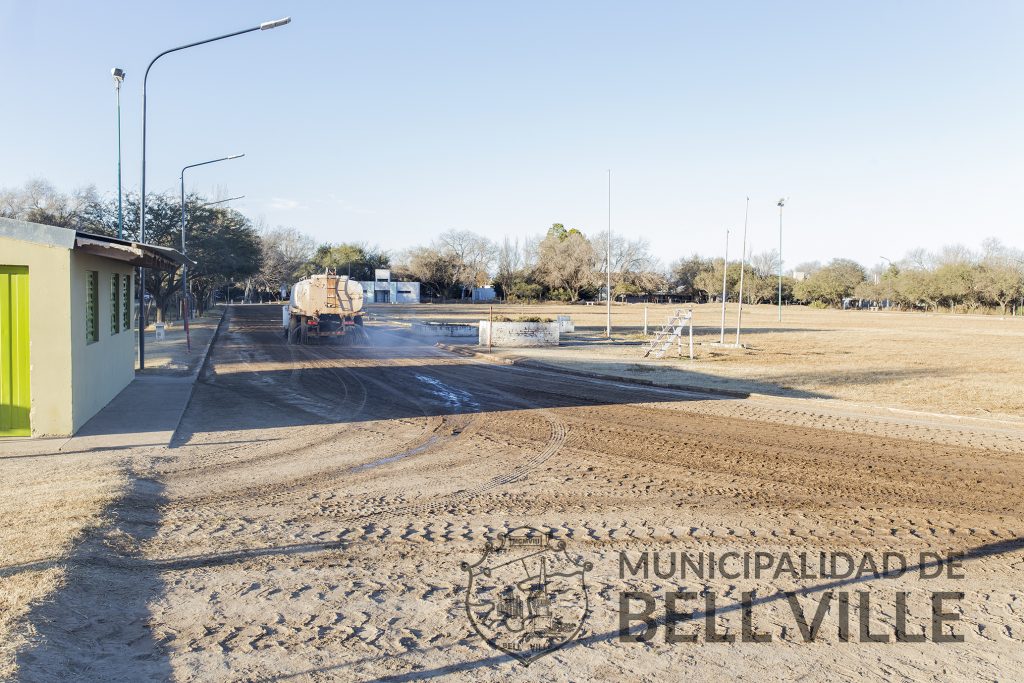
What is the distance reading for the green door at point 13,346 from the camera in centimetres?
1083

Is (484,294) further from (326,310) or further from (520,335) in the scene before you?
(520,335)

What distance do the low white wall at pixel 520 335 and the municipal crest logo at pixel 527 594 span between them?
79.1 ft

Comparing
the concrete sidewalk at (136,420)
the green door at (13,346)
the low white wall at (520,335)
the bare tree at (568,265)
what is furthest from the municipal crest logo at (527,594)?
the bare tree at (568,265)

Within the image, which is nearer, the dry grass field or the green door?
the green door

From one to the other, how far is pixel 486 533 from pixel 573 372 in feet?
49.2

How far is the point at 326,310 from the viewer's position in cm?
3278

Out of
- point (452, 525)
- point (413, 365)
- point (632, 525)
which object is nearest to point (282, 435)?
point (452, 525)

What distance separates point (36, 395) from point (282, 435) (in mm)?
3498

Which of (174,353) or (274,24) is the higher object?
(274,24)

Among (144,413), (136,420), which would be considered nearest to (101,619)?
(136,420)

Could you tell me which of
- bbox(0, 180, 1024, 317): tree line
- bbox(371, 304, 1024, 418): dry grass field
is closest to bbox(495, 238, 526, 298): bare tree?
bbox(0, 180, 1024, 317): tree line

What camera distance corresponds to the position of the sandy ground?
476 cm

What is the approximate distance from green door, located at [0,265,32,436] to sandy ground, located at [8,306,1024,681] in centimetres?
184
